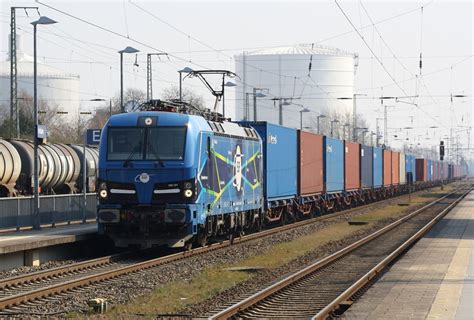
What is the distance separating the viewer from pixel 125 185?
20.3m

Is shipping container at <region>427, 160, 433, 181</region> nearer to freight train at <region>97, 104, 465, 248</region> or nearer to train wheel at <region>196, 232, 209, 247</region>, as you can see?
freight train at <region>97, 104, 465, 248</region>

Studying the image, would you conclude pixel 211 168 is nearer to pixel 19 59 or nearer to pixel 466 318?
pixel 466 318

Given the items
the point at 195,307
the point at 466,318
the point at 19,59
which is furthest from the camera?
the point at 19,59

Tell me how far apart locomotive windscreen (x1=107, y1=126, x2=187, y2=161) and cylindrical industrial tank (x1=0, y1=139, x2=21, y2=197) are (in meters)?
10.2

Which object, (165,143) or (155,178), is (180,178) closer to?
(155,178)

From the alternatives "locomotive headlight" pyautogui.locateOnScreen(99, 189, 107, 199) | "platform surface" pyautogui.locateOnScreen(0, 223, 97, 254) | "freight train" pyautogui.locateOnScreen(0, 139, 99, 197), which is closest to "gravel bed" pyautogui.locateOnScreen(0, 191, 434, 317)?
"locomotive headlight" pyautogui.locateOnScreen(99, 189, 107, 199)

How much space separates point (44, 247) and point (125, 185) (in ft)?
8.23

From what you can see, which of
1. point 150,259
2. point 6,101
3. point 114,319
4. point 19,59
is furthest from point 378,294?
point 19,59

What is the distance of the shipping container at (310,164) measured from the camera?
35.5 meters

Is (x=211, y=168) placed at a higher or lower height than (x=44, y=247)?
higher

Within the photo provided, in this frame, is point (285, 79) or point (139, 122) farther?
point (285, 79)

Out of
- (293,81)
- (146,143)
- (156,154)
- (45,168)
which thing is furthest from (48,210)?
(293,81)

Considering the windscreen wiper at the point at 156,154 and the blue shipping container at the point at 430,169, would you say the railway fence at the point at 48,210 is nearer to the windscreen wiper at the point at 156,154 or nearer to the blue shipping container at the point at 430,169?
the windscreen wiper at the point at 156,154

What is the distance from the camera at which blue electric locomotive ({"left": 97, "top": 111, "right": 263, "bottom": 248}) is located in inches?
791
